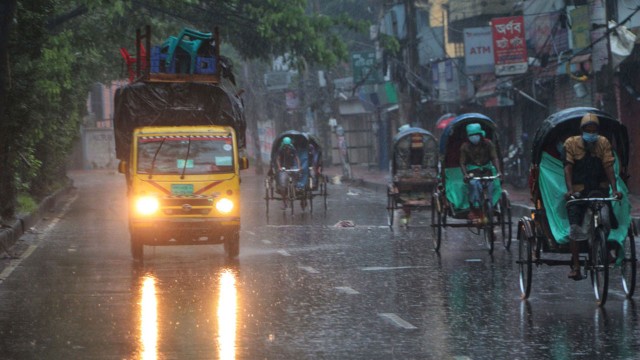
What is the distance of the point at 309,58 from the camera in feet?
121

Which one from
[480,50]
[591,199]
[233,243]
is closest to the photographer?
[591,199]

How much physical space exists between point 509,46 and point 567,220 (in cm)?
2124

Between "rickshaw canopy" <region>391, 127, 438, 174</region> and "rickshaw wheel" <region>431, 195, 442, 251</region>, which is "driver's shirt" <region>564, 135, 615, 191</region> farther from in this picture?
"rickshaw canopy" <region>391, 127, 438, 174</region>

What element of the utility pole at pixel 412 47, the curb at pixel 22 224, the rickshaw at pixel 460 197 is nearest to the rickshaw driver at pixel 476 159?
the rickshaw at pixel 460 197

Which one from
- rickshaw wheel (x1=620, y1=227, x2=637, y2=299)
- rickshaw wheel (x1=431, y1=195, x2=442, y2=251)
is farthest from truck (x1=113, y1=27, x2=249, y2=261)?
rickshaw wheel (x1=620, y1=227, x2=637, y2=299)

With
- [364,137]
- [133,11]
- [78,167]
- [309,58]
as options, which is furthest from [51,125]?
[78,167]

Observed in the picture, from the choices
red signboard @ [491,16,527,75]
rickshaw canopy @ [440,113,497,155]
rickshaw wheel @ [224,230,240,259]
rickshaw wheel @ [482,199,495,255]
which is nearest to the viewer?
rickshaw wheel @ [482,199,495,255]

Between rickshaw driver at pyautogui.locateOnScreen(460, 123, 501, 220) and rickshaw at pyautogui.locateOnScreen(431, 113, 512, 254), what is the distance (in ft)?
0.38

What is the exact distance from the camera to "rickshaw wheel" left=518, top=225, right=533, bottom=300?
11984mm

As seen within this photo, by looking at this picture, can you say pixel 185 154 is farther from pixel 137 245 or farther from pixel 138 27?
pixel 138 27

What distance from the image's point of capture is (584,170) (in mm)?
11773

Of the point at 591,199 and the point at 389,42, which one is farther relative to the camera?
the point at 389,42

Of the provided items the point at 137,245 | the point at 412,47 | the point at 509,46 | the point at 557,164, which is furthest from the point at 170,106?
the point at 412,47

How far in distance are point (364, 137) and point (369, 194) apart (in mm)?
28516
